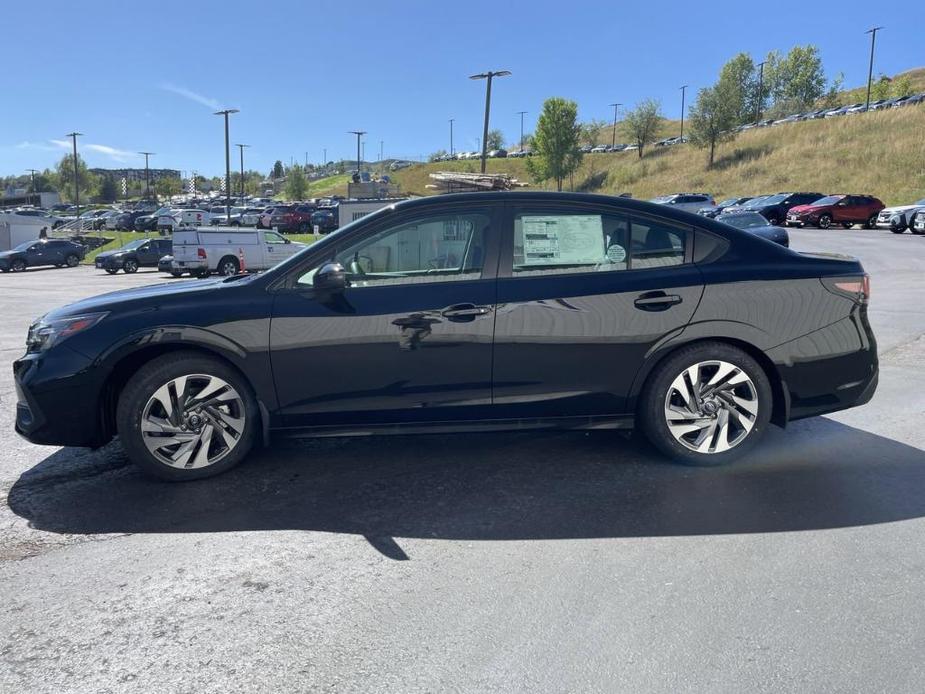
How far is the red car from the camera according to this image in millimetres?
35000

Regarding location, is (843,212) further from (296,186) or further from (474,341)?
(296,186)

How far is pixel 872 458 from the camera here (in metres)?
4.59

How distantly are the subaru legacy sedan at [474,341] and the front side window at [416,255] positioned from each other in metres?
0.01

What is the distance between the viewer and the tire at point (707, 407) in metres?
4.34

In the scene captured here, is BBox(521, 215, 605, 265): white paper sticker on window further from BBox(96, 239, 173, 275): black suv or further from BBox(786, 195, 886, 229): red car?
BBox(786, 195, 886, 229): red car

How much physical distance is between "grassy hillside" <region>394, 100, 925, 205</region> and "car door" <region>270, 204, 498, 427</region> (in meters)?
45.4

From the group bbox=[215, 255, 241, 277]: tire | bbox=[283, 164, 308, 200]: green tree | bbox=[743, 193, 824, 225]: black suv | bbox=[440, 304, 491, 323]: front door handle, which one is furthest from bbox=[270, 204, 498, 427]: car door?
bbox=[283, 164, 308, 200]: green tree

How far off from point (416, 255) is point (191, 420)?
1.61m

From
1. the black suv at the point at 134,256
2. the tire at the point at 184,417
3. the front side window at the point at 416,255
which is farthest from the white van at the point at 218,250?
the front side window at the point at 416,255

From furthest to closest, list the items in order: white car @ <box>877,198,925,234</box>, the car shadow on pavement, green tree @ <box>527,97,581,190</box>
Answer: green tree @ <box>527,97,581,190</box> < white car @ <box>877,198,925,234</box> < the car shadow on pavement

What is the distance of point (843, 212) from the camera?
35000 millimetres

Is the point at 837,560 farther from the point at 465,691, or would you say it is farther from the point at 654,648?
the point at 465,691

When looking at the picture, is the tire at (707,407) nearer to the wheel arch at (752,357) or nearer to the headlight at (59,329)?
the wheel arch at (752,357)

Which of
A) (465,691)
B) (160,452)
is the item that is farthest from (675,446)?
(160,452)
